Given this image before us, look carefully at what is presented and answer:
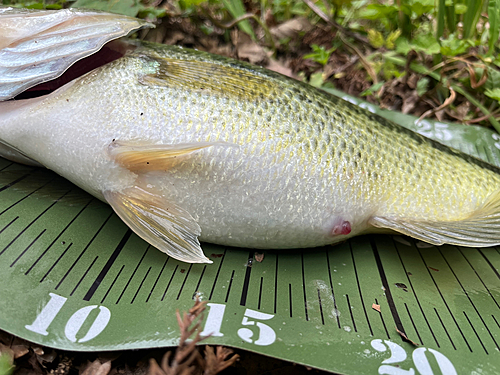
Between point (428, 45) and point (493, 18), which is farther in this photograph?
point (428, 45)

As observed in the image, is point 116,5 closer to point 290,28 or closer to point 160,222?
point 160,222

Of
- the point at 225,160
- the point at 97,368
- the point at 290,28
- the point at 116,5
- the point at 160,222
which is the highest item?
the point at 116,5

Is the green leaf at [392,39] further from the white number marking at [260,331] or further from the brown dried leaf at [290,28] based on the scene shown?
the white number marking at [260,331]

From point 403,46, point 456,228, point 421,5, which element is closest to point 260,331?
point 456,228

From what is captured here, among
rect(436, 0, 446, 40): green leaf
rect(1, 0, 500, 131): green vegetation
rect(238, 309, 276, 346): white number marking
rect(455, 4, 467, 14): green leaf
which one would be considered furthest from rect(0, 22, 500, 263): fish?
rect(455, 4, 467, 14): green leaf

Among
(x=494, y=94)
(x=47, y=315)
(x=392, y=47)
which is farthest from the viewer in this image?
(x=392, y=47)

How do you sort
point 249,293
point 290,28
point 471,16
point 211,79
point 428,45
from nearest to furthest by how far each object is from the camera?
point 249,293 → point 211,79 → point 428,45 → point 471,16 → point 290,28
